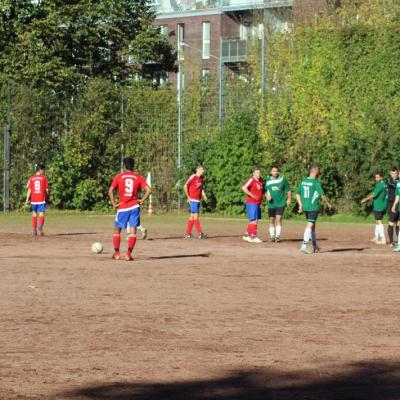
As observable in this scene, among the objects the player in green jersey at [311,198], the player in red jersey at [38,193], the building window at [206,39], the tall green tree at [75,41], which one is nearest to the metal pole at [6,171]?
the tall green tree at [75,41]

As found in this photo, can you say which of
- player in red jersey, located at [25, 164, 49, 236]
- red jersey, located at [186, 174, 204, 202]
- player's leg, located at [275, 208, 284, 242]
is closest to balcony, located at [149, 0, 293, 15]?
player in red jersey, located at [25, 164, 49, 236]

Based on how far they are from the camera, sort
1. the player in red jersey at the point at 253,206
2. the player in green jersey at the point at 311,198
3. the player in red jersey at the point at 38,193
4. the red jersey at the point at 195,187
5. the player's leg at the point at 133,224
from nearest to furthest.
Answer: the player's leg at the point at 133,224 → the player in green jersey at the point at 311,198 → the player in red jersey at the point at 253,206 → the red jersey at the point at 195,187 → the player in red jersey at the point at 38,193

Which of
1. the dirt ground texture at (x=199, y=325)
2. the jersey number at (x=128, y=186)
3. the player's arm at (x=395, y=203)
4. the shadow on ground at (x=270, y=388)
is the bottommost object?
the dirt ground texture at (x=199, y=325)

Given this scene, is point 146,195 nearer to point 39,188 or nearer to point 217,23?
point 39,188

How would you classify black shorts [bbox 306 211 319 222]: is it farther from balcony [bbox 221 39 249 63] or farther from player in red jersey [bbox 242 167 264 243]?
balcony [bbox 221 39 249 63]

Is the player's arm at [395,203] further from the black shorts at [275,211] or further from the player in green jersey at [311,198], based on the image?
the black shorts at [275,211]

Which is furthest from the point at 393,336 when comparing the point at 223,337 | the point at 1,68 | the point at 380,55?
the point at 1,68

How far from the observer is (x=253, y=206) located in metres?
32.3

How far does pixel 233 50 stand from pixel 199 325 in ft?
212

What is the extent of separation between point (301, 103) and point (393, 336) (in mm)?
33595

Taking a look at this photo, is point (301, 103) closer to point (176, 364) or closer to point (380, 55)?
point (380, 55)

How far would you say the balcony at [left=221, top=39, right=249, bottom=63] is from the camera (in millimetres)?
77312

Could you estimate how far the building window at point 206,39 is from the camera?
284 ft

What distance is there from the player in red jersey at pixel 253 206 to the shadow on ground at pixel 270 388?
2055 cm
